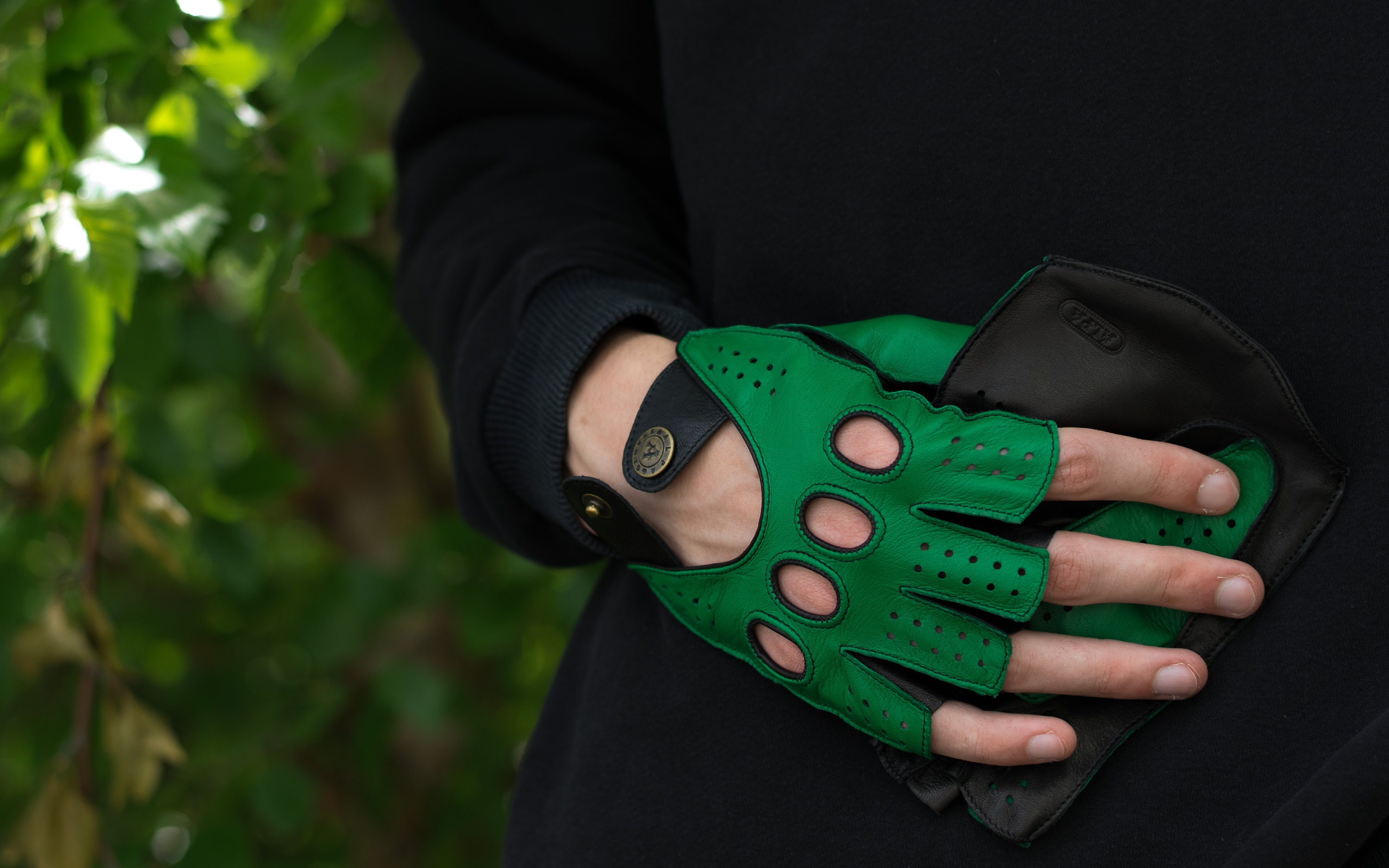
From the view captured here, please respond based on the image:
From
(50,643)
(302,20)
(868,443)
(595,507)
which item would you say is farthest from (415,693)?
(868,443)

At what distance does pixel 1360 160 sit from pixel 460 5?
2.93 ft

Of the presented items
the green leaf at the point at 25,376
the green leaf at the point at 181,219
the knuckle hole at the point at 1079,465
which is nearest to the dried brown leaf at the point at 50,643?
the green leaf at the point at 25,376

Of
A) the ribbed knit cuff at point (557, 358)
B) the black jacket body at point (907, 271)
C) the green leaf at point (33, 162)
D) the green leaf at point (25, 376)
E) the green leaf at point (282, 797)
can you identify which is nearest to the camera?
the black jacket body at point (907, 271)

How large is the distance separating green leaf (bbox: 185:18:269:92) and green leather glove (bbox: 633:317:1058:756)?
0.92m

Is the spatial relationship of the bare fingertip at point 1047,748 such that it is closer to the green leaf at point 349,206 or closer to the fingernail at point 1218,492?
the fingernail at point 1218,492

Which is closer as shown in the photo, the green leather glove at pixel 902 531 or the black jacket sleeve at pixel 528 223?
the green leather glove at pixel 902 531

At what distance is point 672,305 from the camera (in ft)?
2.83

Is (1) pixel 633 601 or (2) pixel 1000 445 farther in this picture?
(1) pixel 633 601

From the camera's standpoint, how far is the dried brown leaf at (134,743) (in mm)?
1213

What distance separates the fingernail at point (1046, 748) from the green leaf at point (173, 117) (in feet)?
3.80

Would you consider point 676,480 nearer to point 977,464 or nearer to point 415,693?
point 977,464

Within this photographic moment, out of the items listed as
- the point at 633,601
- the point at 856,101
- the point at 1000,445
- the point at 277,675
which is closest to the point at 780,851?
the point at 633,601

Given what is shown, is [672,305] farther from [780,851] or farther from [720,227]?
[780,851]

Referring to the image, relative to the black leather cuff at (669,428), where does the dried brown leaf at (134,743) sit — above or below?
below
